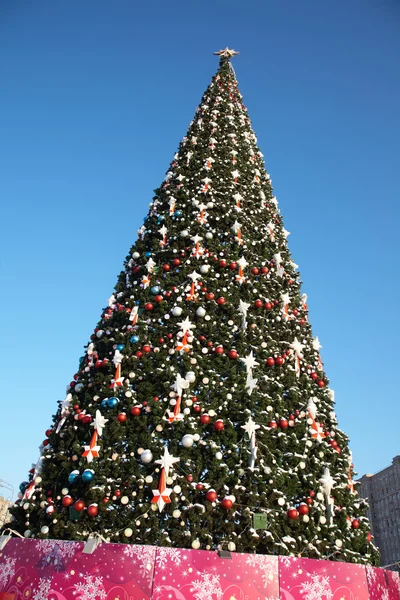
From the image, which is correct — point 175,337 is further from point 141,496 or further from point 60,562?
point 60,562

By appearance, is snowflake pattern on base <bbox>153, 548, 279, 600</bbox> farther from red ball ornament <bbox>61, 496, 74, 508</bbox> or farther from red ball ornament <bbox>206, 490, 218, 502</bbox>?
red ball ornament <bbox>61, 496, 74, 508</bbox>

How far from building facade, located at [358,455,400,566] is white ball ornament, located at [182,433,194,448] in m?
51.1

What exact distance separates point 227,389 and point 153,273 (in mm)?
2035

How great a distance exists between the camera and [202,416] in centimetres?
452

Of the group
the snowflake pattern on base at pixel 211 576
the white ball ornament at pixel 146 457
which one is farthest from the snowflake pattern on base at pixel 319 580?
the white ball ornament at pixel 146 457

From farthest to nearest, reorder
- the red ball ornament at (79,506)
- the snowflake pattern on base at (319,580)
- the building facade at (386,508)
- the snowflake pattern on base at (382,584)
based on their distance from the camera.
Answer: the building facade at (386,508) < the snowflake pattern on base at (382,584) < the red ball ornament at (79,506) < the snowflake pattern on base at (319,580)

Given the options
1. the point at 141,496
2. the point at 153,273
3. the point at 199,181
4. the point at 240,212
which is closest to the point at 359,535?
the point at 141,496

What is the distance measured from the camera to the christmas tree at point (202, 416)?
4039 mm

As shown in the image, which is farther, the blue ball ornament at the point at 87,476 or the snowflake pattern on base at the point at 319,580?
the blue ball ornament at the point at 87,476

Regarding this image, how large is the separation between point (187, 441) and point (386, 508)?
2130 inches

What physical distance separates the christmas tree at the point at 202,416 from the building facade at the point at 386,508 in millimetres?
49823

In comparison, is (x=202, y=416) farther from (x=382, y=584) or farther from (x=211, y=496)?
(x=382, y=584)

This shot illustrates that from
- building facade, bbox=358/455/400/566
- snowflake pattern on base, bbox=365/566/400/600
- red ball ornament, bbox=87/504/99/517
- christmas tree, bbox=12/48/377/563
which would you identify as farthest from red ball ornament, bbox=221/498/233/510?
building facade, bbox=358/455/400/566

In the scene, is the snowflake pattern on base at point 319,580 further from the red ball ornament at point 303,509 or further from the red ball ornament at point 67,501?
the red ball ornament at point 67,501
